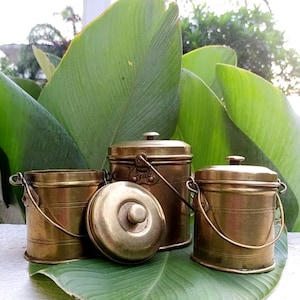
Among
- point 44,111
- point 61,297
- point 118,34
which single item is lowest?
point 61,297

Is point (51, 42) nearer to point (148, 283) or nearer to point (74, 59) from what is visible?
point (74, 59)

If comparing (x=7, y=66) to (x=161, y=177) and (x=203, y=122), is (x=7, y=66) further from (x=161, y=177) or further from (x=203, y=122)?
(x=161, y=177)

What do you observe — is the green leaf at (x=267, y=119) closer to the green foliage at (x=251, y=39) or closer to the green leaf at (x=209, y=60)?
the green leaf at (x=209, y=60)

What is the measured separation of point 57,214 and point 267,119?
1.05ft

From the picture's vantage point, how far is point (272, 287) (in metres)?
0.37

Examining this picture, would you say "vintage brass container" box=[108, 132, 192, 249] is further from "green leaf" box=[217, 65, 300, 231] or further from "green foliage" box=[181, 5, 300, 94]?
"green foliage" box=[181, 5, 300, 94]

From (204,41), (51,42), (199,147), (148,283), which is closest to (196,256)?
(148,283)

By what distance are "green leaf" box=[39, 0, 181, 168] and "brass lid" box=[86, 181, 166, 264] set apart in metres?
0.22

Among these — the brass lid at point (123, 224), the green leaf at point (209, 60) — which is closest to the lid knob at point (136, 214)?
the brass lid at point (123, 224)

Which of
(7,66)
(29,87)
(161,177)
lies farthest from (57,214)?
(7,66)

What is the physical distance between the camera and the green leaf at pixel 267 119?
0.59m

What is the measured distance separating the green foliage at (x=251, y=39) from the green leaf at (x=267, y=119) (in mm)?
309

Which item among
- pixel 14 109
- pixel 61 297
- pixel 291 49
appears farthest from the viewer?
pixel 291 49

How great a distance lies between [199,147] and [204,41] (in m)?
0.35
